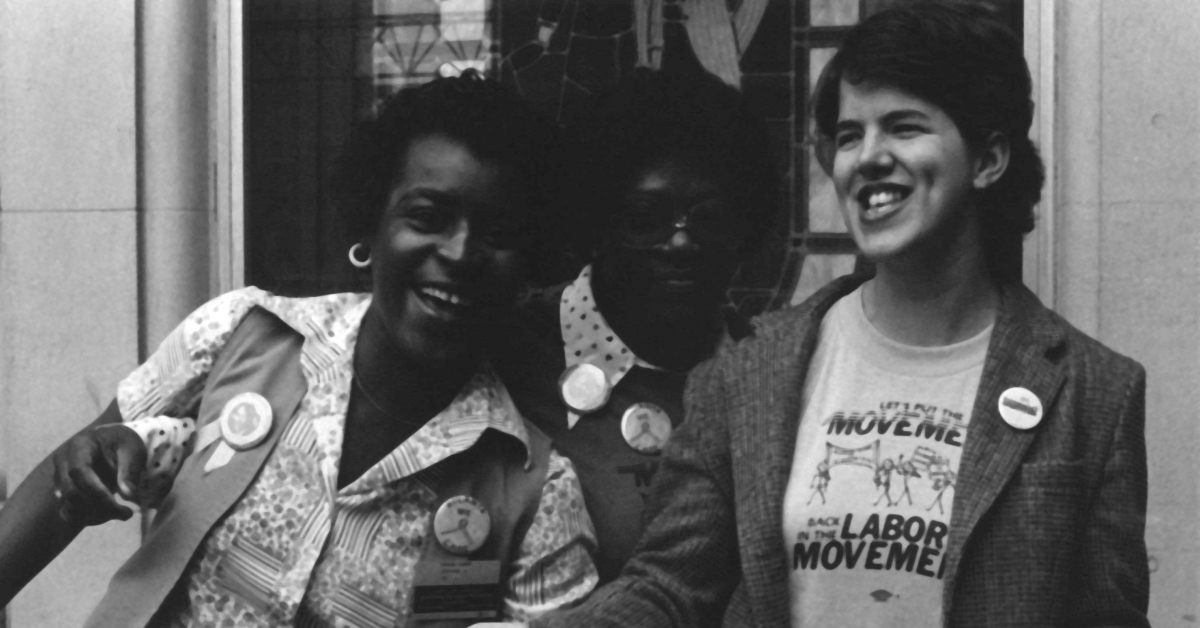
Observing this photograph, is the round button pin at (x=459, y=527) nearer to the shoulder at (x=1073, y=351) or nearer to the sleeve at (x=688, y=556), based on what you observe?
the sleeve at (x=688, y=556)

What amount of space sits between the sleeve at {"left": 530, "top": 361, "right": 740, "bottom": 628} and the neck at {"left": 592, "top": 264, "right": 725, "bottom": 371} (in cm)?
62

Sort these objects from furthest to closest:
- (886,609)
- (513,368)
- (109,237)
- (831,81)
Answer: (109,237) → (513,368) → (831,81) → (886,609)

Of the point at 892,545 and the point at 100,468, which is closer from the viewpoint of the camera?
the point at 892,545

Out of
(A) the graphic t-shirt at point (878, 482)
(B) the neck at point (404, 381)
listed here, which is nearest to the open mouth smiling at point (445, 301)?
(B) the neck at point (404, 381)

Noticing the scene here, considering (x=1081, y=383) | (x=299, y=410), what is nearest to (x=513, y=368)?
(x=299, y=410)

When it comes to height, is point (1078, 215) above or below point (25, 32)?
below

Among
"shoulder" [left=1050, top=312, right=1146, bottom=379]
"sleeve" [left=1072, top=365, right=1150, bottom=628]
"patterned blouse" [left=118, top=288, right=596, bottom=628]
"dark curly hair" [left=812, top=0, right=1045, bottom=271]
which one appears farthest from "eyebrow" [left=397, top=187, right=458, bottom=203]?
"sleeve" [left=1072, top=365, right=1150, bottom=628]

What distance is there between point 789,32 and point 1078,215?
99cm

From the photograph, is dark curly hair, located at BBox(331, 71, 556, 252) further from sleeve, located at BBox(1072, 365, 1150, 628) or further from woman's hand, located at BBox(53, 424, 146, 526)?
sleeve, located at BBox(1072, 365, 1150, 628)

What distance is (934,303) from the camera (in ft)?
9.86

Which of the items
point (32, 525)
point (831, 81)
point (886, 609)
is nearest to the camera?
point (886, 609)

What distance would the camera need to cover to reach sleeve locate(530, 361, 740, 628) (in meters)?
3.06

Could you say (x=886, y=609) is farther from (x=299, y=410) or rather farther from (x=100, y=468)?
(x=100, y=468)

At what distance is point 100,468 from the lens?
10.8ft
